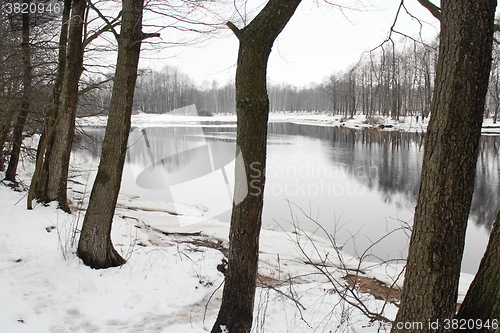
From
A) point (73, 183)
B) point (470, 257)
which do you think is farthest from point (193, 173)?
point (470, 257)

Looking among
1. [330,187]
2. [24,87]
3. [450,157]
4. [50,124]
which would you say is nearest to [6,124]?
[24,87]

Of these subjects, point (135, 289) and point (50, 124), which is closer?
point (135, 289)

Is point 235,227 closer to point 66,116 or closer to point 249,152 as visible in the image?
point 249,152

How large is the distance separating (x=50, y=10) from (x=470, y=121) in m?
10.2

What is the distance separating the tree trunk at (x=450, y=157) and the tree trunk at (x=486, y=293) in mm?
140

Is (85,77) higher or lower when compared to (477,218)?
higher

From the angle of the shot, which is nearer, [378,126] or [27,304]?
[27,304]

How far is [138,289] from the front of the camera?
14.5 feet

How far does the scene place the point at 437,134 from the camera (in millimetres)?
2240

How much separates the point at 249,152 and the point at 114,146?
2.30 metres

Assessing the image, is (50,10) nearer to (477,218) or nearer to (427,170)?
(427,170)

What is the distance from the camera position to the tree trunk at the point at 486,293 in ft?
7.30

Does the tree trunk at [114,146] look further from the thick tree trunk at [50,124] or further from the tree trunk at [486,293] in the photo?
the tree trunk at [486,293]

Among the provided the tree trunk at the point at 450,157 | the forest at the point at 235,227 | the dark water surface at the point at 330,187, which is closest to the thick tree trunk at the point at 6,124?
the forest at the point at 235,227
